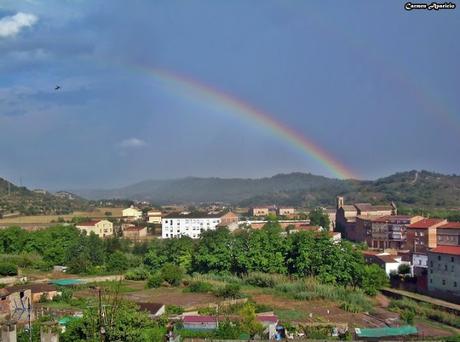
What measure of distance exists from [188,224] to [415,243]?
23.9 metres

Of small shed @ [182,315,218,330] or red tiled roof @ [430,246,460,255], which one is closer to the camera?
small shed @ [182,315,218,330]

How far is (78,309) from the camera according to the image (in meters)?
18.0

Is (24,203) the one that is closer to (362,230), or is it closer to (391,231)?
(362,230)

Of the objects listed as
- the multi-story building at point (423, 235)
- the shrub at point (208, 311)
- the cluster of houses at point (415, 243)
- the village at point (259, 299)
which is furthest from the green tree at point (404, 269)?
the shrub at point (208, 311)

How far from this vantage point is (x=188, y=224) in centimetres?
5278

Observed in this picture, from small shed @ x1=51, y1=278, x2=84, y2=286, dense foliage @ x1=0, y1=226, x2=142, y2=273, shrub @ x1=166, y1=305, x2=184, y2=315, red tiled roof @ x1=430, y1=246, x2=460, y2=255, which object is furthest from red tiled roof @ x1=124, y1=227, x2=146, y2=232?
shrub @ x1=166, y1=305, x2=184, y2=315

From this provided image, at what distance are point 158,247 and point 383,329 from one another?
17.2m

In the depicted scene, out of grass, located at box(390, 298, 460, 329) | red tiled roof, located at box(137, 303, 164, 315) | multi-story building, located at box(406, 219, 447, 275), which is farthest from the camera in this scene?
multi-story building, located at box(406, 219, 447, 275)

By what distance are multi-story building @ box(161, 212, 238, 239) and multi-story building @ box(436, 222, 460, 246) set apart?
76.6 ft

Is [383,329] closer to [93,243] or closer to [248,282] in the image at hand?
[248,282]

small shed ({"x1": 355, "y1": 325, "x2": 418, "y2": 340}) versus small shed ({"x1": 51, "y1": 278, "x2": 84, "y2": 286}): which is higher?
small shed ({"x1": 355, "y1": 325, "x2": 418, "y2": 340})

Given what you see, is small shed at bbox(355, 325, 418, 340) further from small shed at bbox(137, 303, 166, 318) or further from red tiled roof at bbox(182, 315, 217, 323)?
small shed at bbox(137, 303, 166, 318)

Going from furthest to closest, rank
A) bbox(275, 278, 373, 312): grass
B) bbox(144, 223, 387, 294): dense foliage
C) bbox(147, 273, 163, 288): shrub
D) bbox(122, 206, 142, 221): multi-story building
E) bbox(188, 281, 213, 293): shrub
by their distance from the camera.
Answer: bbox(122, 206, 142, 221): multi-story building, bbox(147, 273, 163, 288): shrub, bbox(144, 223, 387, 294): dense foliage, bbox(188, 281, 213, 293): shrub, bbox(275, 278, 373, 312): grass

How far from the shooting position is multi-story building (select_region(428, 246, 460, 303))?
21422 mm
